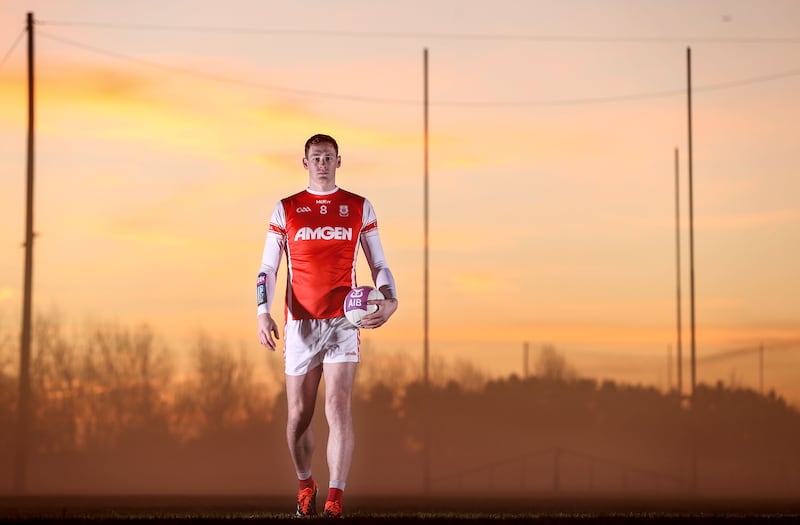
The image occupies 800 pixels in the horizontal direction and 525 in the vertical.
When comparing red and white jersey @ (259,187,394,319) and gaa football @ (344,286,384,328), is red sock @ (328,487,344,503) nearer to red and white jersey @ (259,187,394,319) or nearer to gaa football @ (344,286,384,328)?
gaa football @ (344,286,384,328)

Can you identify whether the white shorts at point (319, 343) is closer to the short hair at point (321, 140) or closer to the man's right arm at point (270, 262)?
the man's right arm at point (270, 262)

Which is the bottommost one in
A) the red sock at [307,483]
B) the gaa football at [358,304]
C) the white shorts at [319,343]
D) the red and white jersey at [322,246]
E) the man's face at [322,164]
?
the red sock at [307,483]

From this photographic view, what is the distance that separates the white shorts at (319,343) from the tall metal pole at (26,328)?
18118 millimetres

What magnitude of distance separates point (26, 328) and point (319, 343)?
19.2 m

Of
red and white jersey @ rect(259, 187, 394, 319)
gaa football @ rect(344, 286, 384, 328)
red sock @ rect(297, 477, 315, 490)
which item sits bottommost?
red sock @ rect(297, 477, 315, 490)

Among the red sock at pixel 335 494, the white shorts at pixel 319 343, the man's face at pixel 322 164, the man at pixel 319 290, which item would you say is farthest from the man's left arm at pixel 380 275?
the red sock at pixel 335 494

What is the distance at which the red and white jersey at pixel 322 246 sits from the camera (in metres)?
14.2

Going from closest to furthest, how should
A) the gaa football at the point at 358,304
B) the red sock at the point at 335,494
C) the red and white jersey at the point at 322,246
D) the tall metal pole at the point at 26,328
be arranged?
1. the red sock at the point at 335,494
2. the gaa football at the point at 358,304
3. the red and white jersey at the point at 322,246
4. the tall metal pole at the point at 26,328

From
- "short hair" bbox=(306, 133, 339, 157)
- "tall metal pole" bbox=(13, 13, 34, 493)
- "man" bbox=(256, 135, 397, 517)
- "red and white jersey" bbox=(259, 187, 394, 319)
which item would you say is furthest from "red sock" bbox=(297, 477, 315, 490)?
"tall metal pole" bbox=(13, 13, 34, 493)

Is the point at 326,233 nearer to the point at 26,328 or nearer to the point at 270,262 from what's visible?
the point at 270,262

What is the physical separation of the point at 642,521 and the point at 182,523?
4436 mm

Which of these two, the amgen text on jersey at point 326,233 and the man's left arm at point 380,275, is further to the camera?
the amgen text on jersey at point 326,233

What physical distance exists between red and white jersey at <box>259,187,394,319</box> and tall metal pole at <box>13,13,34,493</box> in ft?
58.9

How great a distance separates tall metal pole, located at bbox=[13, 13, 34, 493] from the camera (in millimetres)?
30906
